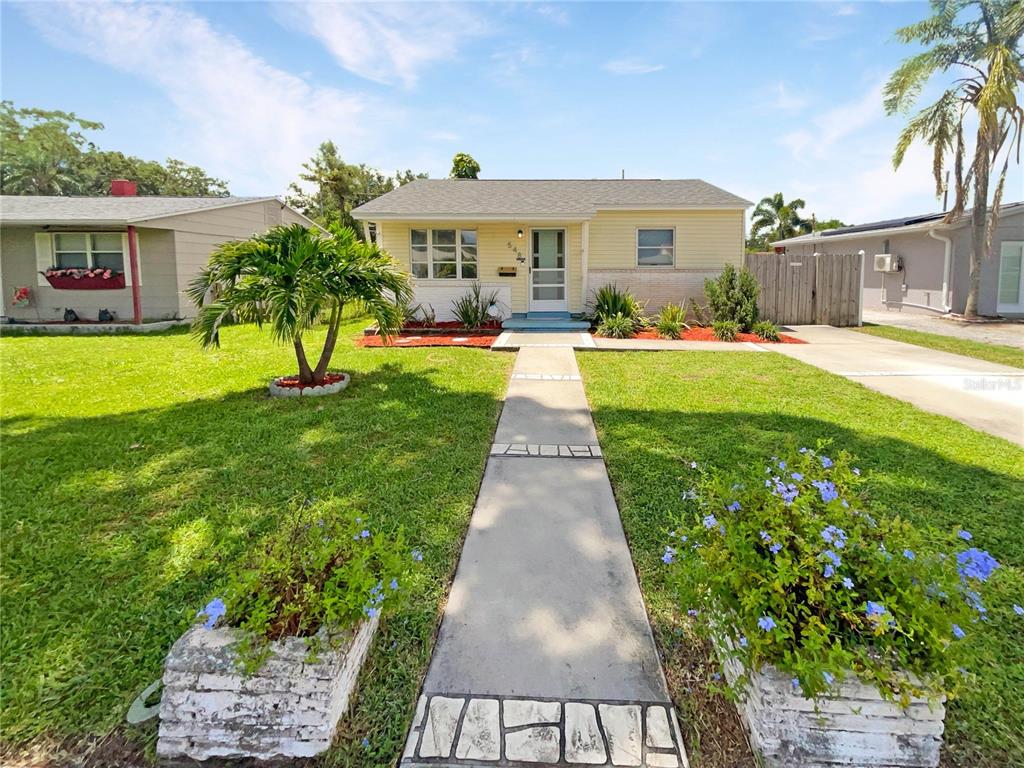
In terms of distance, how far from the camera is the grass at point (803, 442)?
79.4 inches

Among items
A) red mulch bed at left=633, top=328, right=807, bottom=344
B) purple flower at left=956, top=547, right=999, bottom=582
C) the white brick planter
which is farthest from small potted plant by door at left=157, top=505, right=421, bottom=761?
red mulch bed at left=633, top=328, right=807, bottom=344

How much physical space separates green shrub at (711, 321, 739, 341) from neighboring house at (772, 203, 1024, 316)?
6034 mm

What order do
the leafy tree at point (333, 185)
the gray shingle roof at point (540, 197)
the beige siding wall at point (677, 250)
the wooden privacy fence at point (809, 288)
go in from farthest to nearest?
the leafy tree at point (333, 185) → the beige siding wall at point (677, 250) → the wooden privacy fence at point (809, 288) → the gray shingle roof at point (540, 197)

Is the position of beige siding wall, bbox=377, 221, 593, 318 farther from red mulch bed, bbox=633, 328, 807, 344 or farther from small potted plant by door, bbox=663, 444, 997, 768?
small potted plant by door, bbox=663, 444, 997, 768

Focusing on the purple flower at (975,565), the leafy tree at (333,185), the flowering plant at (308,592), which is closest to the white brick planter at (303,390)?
the flowering plant at (308,592)

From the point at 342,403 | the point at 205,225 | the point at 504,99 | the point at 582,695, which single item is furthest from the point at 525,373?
the point at 205,225

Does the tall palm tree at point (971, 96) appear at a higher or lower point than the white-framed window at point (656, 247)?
higher

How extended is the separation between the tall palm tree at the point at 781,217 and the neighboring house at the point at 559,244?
1461 inches

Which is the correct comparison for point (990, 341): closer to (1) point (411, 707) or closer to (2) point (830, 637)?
(2) point (830, 637)

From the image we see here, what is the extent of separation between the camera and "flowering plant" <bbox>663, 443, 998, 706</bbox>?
5.32 ft

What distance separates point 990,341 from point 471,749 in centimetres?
1454

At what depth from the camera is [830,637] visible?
68.4 inches

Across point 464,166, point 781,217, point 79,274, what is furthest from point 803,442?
point 781,217

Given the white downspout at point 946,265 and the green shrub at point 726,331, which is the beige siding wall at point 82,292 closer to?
the green shrub at point 726,331
